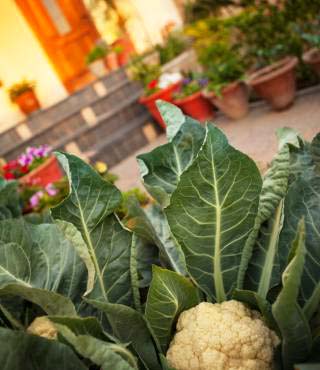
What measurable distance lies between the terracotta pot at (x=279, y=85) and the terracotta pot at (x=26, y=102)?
321 centimetres

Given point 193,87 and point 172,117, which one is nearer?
point 172,117

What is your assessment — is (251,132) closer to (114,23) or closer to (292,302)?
(292,302)

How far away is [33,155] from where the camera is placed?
317 centimetres

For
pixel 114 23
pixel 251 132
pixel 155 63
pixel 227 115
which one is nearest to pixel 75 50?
pixel 114 23

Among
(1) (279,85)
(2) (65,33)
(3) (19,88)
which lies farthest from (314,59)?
(2) (65,33)

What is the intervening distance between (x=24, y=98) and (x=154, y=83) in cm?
192

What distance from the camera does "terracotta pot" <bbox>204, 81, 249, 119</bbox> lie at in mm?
3480

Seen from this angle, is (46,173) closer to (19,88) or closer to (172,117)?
(172,117)

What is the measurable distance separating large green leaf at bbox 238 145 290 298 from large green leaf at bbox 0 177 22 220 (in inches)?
28.2

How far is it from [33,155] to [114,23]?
3.80 m

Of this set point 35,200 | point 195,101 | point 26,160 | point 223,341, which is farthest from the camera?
point 195,101

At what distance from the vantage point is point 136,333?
2.16 ft

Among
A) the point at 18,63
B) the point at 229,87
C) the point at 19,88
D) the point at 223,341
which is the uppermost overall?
the point at 18,63

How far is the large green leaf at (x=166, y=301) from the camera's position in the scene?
60cm
